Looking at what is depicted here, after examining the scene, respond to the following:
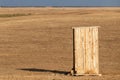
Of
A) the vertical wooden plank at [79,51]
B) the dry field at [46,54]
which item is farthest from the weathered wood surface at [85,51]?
the dry field at [46,54]

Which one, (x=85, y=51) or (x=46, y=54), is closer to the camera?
(x=85, y=51)

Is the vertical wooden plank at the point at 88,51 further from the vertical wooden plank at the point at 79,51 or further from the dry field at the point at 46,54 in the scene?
the dry field at the point at 46,54

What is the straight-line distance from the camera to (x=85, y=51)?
57.3 ft

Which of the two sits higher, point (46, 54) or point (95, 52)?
point (46, 54)

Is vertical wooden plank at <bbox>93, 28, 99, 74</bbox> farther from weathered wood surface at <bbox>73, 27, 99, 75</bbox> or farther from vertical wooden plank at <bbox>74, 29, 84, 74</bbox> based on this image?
vertical wooden plank at <bbox>74, 29, 84, 74</bbox>

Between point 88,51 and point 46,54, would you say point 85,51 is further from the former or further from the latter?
point 46,54

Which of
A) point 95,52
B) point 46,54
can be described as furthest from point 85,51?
point 46,54

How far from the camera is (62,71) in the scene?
18.9 m

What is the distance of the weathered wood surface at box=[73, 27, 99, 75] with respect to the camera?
687 inches

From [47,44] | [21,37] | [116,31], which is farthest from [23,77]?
[116,31]

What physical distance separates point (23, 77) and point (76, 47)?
203cm

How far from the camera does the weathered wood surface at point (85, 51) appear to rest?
17.4 m

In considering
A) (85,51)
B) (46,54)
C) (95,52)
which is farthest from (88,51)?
(46,54)

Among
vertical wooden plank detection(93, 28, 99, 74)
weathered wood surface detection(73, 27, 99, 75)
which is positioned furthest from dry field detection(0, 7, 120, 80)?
weathered wood surface detection(73, 27, 99, 75)
